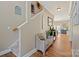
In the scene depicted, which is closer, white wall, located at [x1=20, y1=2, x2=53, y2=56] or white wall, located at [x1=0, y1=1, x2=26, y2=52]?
white wall, located at [x1=20, y1=2, x2=53, y2=56]

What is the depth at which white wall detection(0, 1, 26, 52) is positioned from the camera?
467 cm

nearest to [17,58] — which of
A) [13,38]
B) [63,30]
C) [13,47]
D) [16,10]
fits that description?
[13,47]

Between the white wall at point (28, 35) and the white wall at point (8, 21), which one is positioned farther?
the white wall at point (8, 21)

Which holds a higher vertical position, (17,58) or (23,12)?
(23,12)

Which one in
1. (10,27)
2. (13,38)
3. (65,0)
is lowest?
(13,38)

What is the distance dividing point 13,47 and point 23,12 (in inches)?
61.8

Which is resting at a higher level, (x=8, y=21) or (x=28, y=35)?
(x=8, y=21)

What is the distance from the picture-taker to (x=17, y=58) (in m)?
4.18

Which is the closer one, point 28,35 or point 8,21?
point 28,35

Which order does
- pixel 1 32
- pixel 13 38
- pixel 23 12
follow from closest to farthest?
pixel 1 32 < pixel 13 38 < pixel 23 12

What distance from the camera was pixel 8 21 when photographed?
5.00 meters

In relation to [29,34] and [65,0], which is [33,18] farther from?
[65,0]

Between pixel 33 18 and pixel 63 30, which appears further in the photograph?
pixel 63 30

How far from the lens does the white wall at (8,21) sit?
467 centimetres
